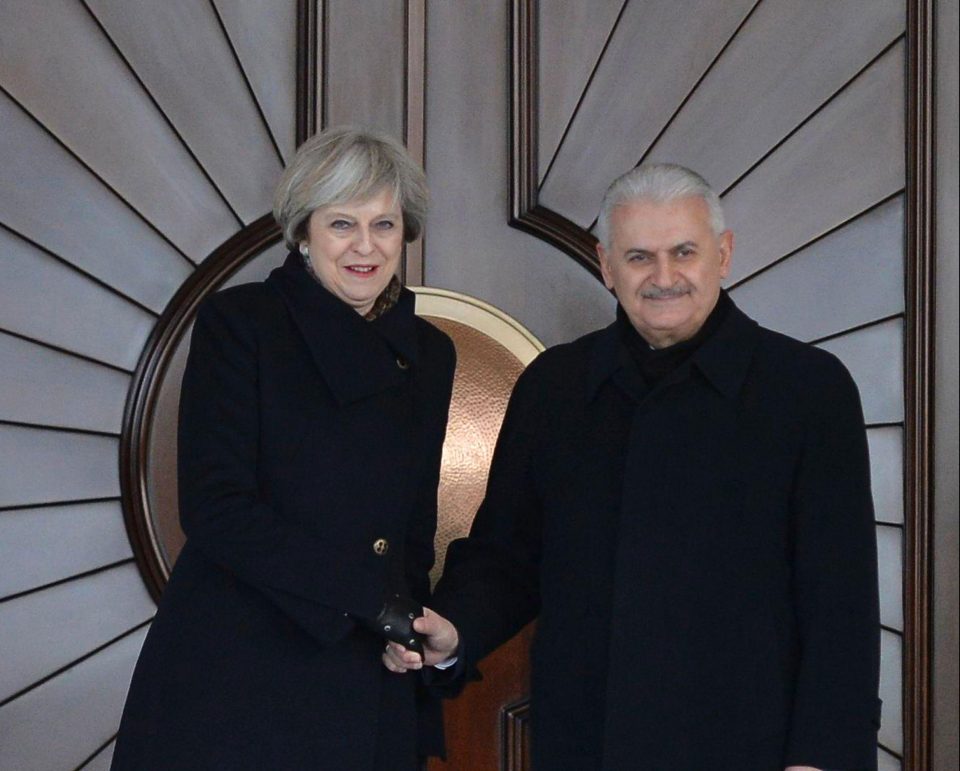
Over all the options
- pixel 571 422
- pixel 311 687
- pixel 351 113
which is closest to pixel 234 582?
pixel 311 687

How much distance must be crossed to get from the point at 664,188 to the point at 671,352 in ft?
0.72

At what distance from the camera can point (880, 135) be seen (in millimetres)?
2006

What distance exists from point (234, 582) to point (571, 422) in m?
0.51

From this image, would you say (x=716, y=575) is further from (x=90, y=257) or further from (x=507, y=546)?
(x=90, y=257)

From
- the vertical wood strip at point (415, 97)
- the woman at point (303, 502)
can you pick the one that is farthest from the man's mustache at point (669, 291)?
the vertical wood strip at point (415, 97)

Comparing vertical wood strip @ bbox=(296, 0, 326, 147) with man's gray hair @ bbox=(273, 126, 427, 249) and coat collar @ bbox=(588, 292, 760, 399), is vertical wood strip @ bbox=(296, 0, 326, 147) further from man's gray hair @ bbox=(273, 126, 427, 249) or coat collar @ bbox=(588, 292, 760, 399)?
coat collar @ bbox=(588, 292, 760, 399)

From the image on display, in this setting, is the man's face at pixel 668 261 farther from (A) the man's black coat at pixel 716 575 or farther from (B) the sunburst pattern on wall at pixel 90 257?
(B) the sunburst pattern on wall at pixel 90 257

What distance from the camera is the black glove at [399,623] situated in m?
1.53

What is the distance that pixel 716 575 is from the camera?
1544mm

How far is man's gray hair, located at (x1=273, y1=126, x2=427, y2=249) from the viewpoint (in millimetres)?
1618

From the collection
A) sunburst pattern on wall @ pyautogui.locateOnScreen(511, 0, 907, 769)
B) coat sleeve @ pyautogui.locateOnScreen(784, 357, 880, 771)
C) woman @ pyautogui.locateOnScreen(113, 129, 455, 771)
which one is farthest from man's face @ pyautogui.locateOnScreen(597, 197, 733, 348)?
sunburst pattern on wall @ pyautogui.locateOnScreen(511, 0, 907, 769)

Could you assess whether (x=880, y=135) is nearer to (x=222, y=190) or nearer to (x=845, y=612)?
(x=845, y=612)

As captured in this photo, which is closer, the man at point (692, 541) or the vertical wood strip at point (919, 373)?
the man at point (692, 541)

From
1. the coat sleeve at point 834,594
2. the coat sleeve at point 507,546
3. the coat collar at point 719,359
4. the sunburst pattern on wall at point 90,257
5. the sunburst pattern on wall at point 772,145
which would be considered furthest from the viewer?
the sunburst pattern on wall at point 772,145
